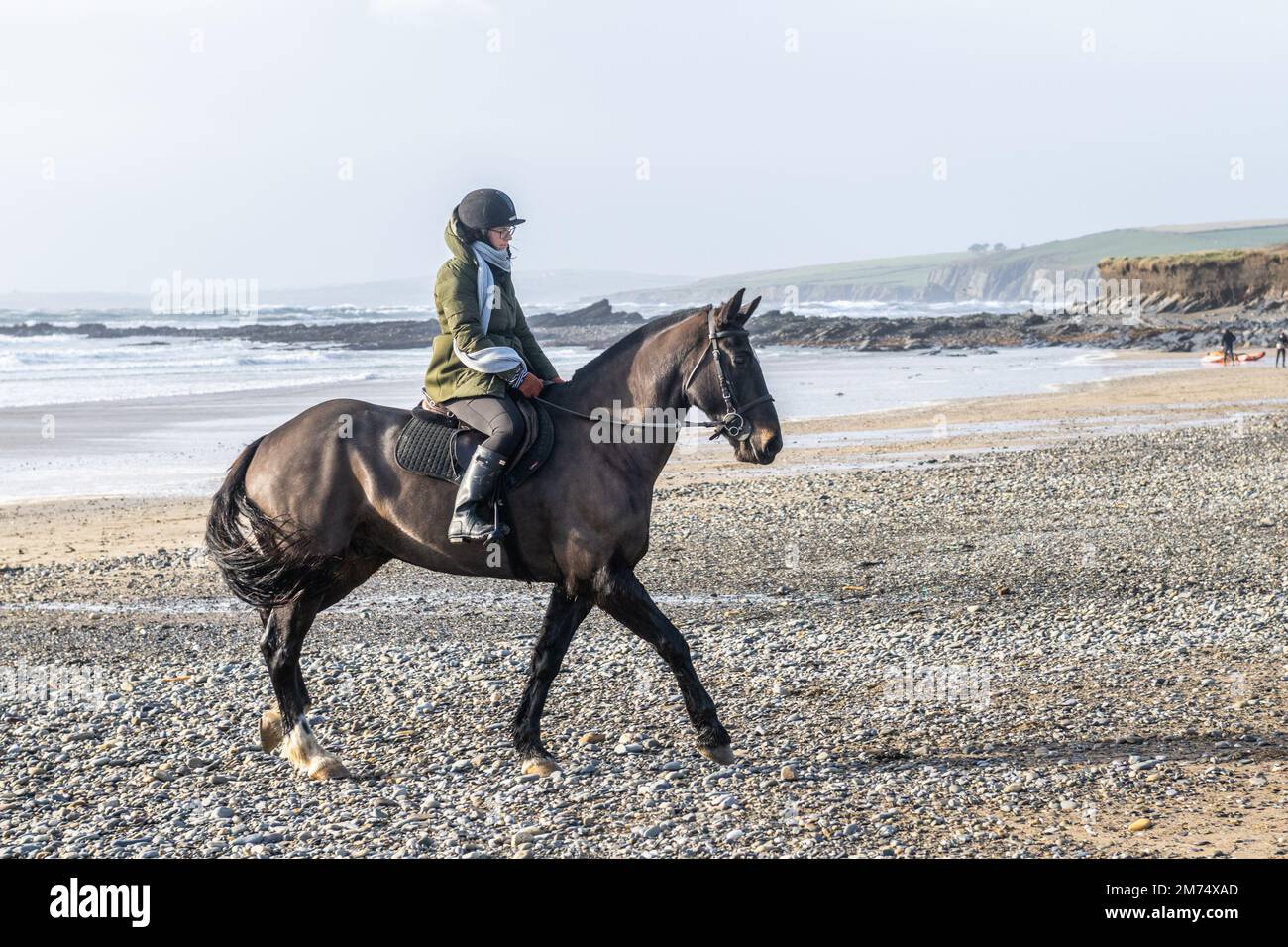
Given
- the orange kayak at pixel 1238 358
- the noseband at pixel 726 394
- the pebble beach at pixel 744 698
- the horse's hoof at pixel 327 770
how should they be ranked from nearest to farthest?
the pebble beach at pixel 744 698 < the horse's hoof at pixel 327 770 < the noseband at pixel 726 394 < the orange kayak at pixel 1238 358

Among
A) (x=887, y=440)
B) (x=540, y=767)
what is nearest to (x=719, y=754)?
(x=540, y=767)

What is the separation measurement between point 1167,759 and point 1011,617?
3.54m

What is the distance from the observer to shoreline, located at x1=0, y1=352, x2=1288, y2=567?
51.6 feet

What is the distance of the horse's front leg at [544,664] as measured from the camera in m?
7.29

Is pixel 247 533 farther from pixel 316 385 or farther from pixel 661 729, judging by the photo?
pixel 316 385

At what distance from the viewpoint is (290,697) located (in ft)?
24.3

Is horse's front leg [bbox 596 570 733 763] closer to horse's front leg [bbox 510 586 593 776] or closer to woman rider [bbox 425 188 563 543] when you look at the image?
horse's front leg [bbox 510 586 593 776]

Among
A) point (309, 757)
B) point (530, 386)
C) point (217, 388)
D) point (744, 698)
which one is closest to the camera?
point (309, 757)

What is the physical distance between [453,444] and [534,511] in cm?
58

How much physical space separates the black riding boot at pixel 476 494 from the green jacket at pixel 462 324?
378 mm

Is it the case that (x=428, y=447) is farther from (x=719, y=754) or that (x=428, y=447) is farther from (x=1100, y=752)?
(x=1100, y=752)

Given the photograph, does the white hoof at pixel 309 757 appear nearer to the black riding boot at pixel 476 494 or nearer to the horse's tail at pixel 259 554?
the horse's tail at pixel 259 554

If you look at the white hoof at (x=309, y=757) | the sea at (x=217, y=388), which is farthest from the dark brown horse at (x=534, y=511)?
the sea at (x=217, y=388)

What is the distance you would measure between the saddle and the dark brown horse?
0.06m
